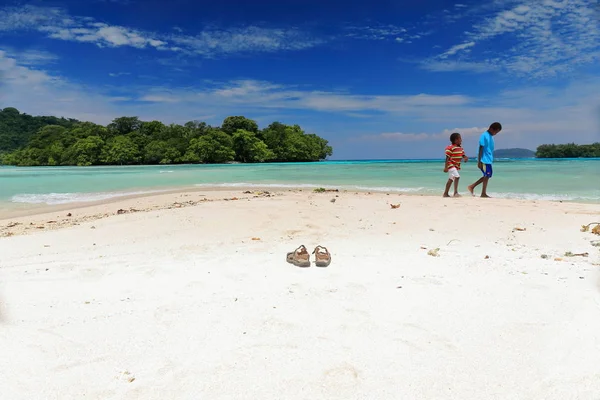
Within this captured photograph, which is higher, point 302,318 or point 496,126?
point 496,126

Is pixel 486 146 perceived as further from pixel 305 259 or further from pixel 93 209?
pixel 93 209

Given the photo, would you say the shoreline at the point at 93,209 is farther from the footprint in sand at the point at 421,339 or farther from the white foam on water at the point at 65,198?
the footprint in sand at the point at 421,339

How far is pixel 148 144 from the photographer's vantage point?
69125 mm

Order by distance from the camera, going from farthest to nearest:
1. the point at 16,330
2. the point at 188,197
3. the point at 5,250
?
the point at 188,197
the point at 5,250
the point at 16,330

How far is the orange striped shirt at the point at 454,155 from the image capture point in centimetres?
898

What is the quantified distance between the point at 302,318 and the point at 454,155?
760cm

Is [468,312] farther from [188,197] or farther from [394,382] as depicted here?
[188,197]

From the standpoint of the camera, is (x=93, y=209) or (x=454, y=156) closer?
(x=93, y=209)

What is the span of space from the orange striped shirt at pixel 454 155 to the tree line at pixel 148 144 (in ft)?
201

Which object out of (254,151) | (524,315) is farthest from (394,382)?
(254,151)

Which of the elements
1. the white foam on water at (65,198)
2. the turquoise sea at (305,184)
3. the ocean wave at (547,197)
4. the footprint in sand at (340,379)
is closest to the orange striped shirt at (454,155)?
the ocean wave at (547,197)

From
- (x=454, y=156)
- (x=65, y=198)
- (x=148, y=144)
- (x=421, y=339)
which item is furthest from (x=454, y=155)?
(x=148, y=144)

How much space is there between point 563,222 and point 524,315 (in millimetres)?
4017

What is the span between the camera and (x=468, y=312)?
8.37ft
